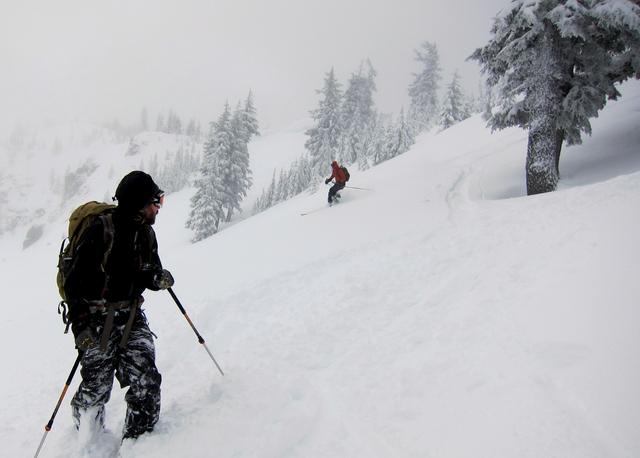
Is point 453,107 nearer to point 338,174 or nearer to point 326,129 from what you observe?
point 326,129

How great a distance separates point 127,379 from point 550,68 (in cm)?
1295

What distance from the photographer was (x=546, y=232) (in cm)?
720

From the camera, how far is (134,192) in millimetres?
3842

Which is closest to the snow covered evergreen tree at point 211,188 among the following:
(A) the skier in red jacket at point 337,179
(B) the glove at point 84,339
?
(A) the skier in red jacket at point 337,179

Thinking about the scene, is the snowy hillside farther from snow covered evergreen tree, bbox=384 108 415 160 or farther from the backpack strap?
snow covered evergreen tree, bbox=384 108 415 160

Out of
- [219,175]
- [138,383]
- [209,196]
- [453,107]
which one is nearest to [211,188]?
[209,196]

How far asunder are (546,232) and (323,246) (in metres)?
5.29

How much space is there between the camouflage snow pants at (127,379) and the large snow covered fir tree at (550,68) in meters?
11.7

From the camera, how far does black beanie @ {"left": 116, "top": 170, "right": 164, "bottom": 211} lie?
3.82 meters

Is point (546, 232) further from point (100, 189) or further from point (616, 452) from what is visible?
point (100, 189)

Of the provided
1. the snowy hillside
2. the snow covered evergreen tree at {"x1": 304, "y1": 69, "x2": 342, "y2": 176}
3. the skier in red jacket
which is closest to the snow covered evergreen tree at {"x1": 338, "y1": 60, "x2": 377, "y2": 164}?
the snow covered evergreen tree at {"x1": 304, "y1": 69, "x2": 342, "y2": 176}

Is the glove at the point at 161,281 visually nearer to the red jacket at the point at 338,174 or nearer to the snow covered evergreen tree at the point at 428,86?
the red jacket at the point at 338,174

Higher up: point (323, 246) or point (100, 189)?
point (100, 189)

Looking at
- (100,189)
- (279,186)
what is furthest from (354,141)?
(100,189)
